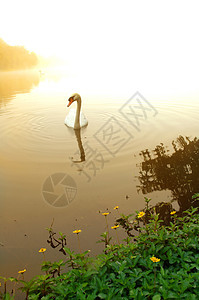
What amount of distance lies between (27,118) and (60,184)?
20.2 feet

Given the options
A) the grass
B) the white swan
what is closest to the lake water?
the white swan

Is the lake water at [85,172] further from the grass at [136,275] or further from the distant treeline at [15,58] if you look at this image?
the distant treeline at [15,58]

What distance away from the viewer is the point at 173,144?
25.2 ft

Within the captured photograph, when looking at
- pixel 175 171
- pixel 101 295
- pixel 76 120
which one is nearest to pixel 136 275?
Answer: pixel 101 295

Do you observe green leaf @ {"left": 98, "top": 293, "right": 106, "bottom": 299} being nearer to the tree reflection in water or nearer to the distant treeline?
the tree reflection in water

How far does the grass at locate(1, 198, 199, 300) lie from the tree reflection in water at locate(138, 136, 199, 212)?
1498mm

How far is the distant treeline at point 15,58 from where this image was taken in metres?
56.2

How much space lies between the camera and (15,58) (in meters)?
61.4

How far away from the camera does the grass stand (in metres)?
2.63

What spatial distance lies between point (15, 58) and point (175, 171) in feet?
208

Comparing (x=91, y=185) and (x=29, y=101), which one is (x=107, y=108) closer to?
(x=29, y=101)

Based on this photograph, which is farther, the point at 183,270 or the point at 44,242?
the point at 44,242

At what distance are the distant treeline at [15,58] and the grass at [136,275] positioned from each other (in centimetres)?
5819

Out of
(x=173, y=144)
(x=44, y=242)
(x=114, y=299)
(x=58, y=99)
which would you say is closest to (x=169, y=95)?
(x=58, y=99)
